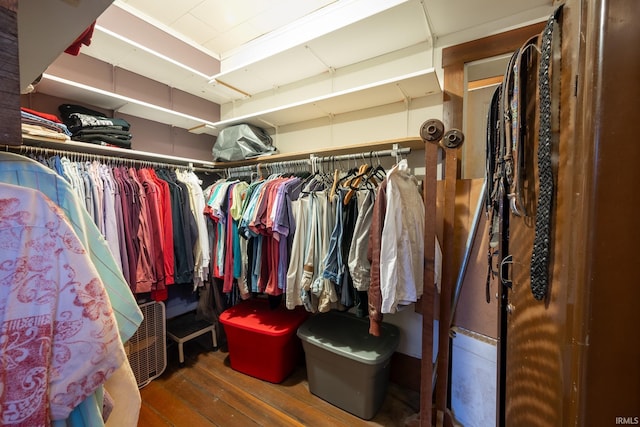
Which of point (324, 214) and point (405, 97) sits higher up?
point (405, 97)

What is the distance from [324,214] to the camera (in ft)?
4.89

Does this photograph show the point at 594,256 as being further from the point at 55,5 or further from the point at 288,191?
the point at 288,191

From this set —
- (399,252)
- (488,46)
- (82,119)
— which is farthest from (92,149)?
(488,46)

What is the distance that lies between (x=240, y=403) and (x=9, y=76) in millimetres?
1816

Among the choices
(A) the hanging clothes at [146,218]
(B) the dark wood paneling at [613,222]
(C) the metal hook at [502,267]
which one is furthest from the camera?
(A) the hanging clothes at [146,218]

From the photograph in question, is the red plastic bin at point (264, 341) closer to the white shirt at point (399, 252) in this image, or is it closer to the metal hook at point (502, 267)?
the white shirt at point (399, 252)

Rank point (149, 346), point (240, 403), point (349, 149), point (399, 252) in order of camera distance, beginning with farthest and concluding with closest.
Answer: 1. point (149, 346)
2. point (349, 149)
3. point (240, 403)
4. point (399, 252)

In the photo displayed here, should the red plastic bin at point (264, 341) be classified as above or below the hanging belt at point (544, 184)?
below

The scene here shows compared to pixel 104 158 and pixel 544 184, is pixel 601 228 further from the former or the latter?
pixel 104 158

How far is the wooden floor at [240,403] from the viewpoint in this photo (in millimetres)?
1397

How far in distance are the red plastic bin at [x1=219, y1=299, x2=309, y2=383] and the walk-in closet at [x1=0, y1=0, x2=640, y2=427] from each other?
2cm

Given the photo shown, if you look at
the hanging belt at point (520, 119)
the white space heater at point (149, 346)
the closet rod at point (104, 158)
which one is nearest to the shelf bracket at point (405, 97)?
the hanging belt at point (520, 119)

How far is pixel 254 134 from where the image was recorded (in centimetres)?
204

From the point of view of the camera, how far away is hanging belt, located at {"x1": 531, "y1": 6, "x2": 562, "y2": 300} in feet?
1.41
